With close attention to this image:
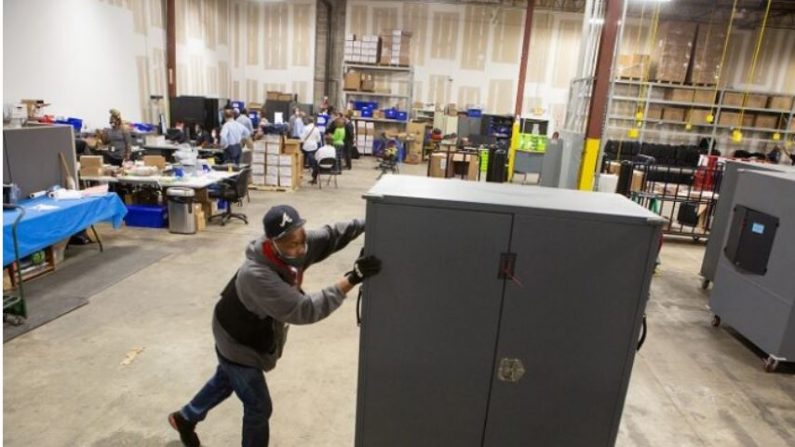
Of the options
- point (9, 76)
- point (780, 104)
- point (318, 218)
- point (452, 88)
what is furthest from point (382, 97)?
point (780, 104)

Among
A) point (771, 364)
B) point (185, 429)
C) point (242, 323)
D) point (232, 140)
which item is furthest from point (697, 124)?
point (185, 429)

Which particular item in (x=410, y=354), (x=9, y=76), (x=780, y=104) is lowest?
(x=410, y=354)

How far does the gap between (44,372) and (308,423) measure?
6.97 feet

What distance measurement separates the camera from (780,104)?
1485 cm

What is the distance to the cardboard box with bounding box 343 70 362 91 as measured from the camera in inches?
650

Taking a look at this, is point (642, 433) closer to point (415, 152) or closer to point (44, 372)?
point (44, 372)

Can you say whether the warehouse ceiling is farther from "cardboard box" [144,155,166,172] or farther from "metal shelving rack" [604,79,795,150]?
"cardboard box" [144,155,166,172]

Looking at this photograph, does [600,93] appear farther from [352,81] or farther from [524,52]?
[352,81]

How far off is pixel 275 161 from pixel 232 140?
0.96m

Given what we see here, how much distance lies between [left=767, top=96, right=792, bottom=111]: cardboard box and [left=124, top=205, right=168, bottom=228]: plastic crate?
16.8 m

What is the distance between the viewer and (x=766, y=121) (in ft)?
50.2

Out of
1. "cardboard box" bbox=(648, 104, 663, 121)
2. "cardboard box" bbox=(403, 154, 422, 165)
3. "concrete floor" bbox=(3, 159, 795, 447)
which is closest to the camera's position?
"concrete floor" bbox=(3, 159, 795, 447)

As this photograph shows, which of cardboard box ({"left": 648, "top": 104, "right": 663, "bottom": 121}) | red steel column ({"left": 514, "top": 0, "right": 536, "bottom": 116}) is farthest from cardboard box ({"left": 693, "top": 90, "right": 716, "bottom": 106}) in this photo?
red steel column ({"left": 514, "top": 0, "right": 536, "bottom": 116})

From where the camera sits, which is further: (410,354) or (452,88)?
(452,88)
